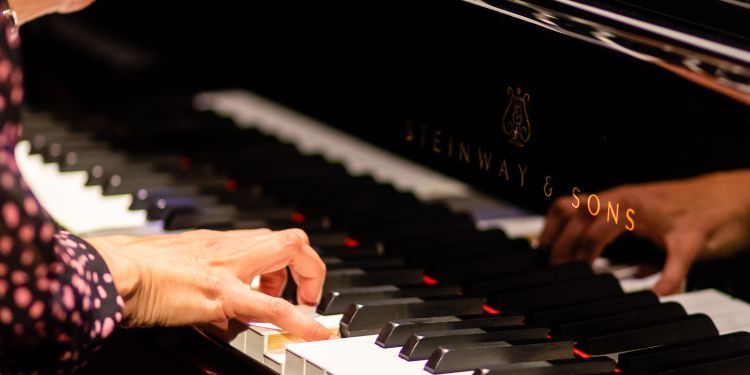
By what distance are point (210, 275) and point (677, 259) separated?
0.67 metres

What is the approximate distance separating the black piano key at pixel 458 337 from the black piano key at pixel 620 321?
33mm

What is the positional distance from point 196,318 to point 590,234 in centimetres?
59

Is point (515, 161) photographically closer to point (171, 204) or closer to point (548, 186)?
point (548, 186)

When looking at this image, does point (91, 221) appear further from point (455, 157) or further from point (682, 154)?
point (682, 154)

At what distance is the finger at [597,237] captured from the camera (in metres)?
1.82

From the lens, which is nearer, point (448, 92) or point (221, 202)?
point (448, 92)

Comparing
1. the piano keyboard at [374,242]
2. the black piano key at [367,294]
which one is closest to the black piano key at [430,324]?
the piano keyboard at [374,242]

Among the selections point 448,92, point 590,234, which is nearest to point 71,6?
point 448,92

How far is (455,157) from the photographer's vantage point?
2027 mm

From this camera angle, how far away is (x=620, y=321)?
179 centimetres

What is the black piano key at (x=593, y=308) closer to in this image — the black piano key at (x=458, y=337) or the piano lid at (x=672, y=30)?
the black piano key at (x=458, y=337)

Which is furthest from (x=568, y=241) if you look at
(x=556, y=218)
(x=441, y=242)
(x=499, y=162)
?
(x=441, y=242)

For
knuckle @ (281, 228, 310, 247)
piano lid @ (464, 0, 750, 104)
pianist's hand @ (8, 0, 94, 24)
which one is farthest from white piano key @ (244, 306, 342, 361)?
pianist's hand @ (8, 0, 94, 24)

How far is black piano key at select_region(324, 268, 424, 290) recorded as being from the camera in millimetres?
1929
